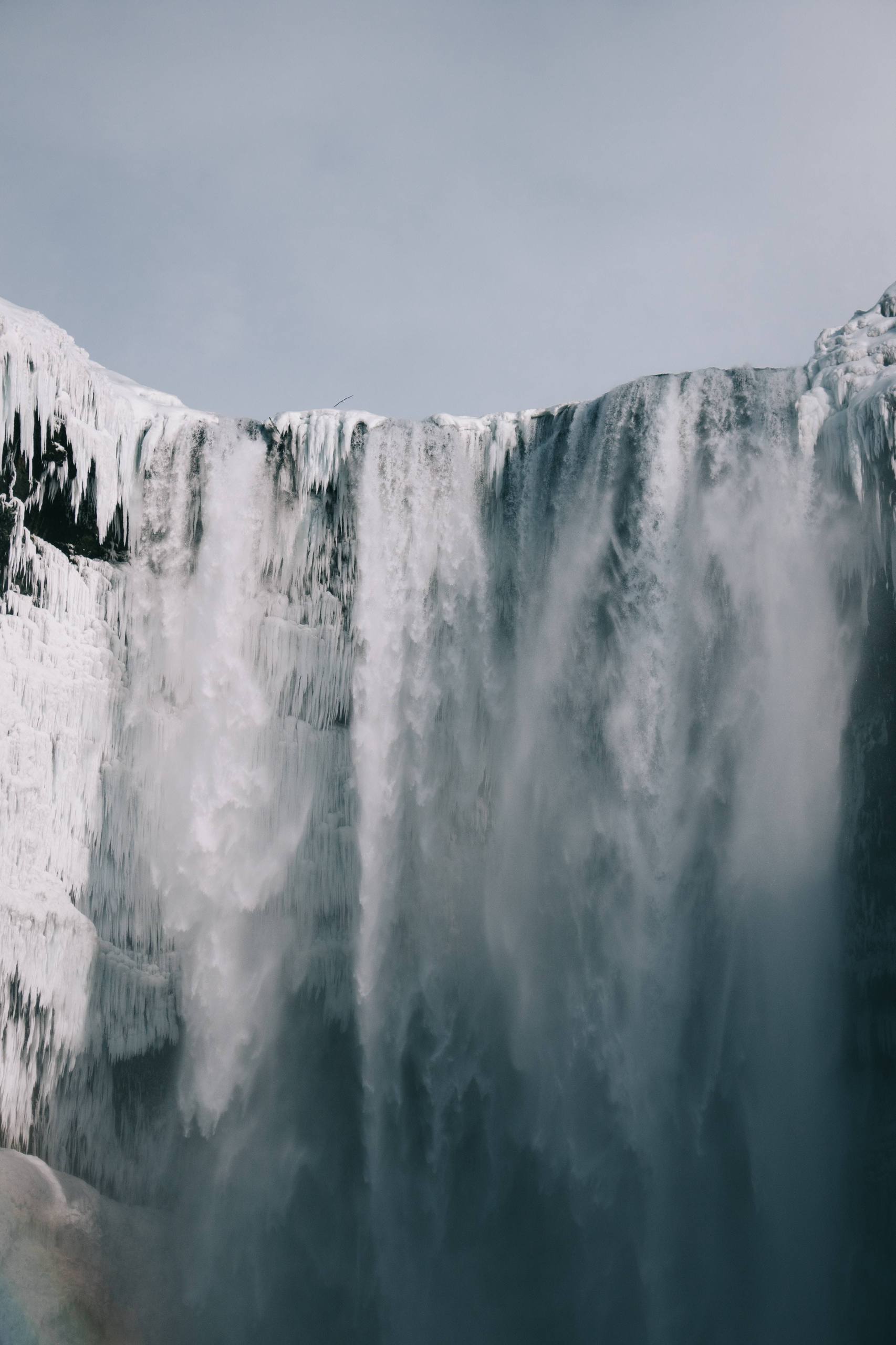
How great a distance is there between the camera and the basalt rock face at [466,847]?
27.5 feet

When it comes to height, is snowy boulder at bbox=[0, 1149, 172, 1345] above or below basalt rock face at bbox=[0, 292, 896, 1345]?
below

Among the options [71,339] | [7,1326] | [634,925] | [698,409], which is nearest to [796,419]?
[698,409]

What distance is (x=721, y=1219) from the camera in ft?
27.2

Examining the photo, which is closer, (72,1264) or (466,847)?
(72,1264)

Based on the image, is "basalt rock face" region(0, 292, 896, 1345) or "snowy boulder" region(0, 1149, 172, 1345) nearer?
"snowy boulder" region(0, 1149, 172, 1345)

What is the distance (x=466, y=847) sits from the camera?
31.4 ft

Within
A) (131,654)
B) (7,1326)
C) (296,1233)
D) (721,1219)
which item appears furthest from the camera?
(131,654)

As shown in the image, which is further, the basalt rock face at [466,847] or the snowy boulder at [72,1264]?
the basalt rock face at [466,847]

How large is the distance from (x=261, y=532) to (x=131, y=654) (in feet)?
5.33

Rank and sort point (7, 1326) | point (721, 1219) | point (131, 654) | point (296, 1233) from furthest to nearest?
point (131, 654)
point (296, 1233)
point (721, 1219)
point (7, 1326)

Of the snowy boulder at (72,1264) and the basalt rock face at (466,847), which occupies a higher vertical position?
the basalt rock face at (466,847)

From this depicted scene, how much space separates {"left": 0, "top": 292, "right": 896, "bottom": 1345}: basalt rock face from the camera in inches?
330

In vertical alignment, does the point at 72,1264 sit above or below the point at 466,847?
below

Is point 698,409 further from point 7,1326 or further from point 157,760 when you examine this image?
point 7,1326
